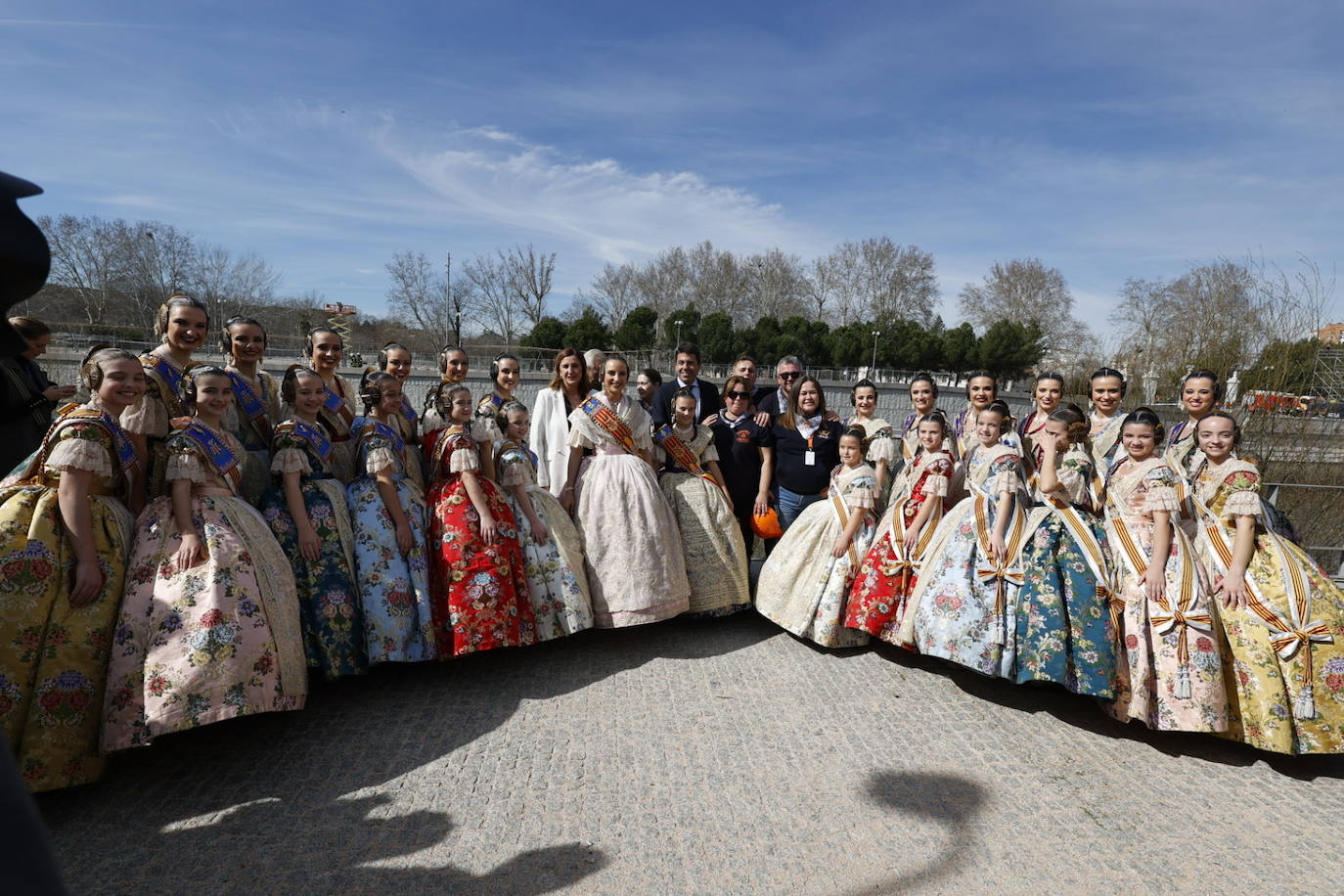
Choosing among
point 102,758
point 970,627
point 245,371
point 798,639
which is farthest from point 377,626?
point 970,627

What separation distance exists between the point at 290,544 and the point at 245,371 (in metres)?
1.05

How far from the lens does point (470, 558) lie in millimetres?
3715

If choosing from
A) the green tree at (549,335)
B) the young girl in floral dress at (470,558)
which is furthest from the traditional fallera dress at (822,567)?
the green tree at (549,335)

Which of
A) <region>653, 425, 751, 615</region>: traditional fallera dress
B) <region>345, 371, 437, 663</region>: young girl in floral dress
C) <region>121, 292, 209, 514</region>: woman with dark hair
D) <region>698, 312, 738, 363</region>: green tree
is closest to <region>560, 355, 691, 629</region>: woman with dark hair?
<region>653, 425, 751, 615</region>: traditional fallera dress

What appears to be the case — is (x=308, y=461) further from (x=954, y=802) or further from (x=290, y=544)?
(x=954, y=802)

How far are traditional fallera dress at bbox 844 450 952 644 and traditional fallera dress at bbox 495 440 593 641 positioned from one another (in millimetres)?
Answer: 1619

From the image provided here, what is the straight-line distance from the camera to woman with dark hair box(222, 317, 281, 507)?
11.9 feet

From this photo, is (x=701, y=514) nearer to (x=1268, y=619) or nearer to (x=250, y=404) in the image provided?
(x=250, y=404)

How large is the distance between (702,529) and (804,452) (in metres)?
0.94

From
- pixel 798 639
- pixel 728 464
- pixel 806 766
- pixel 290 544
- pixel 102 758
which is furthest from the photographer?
pixel 728 464

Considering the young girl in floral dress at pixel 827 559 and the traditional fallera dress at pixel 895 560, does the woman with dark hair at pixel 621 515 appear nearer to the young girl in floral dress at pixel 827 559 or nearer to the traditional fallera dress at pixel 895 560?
the young girl in floral dress at pixel 827 559

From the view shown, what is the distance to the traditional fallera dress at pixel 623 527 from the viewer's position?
4211 millimetres

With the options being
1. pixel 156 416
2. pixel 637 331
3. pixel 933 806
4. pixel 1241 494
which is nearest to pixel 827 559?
pixel 933 806

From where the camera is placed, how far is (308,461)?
3572mm
